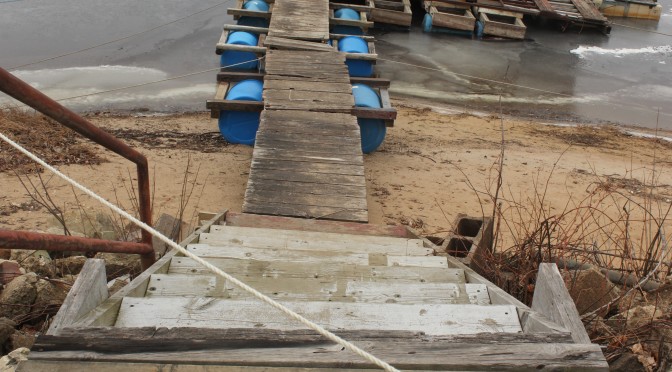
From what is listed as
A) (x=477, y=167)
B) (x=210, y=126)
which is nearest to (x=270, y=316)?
(x=477, y=167)

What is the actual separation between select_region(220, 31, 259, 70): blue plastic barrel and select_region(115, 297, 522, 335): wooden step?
7.72m

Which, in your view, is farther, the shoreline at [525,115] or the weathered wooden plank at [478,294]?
the shoreline at [525,115]

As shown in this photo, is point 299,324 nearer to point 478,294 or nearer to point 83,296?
point 83,296

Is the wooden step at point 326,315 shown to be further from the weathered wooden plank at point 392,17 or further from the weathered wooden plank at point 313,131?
the weathered wooden plank at point 392,17

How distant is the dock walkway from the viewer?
573cm

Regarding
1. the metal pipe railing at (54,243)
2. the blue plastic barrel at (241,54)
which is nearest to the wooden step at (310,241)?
the metal pipe railing at (54,243)

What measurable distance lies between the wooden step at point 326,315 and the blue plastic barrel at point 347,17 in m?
9.98

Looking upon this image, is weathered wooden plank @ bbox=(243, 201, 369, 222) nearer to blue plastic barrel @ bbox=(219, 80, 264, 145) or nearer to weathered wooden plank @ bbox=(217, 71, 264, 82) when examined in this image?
blue plastic barrel @ bbox=(219, 80, 264, 145)

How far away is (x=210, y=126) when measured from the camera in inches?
425

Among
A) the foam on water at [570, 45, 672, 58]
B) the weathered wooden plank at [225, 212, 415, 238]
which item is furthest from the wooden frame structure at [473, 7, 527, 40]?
the weathered wooden plank at [225, 212, 415, 238]

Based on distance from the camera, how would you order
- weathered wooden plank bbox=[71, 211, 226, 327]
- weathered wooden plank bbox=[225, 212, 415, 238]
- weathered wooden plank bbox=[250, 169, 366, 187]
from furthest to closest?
weathered wooden plank bbox=[250, 169, 366, 187] → weathered wooden plank bbox=[225, 212, 415, 238] → weathered wooden plank bbox=[71, 211, 226, 327]

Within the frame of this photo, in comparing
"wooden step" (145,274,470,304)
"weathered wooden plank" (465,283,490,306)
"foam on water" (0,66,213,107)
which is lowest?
"foam on water" (0,66,213,107)

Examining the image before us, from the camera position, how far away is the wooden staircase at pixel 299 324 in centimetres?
192

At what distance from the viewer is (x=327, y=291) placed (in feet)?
10.3
